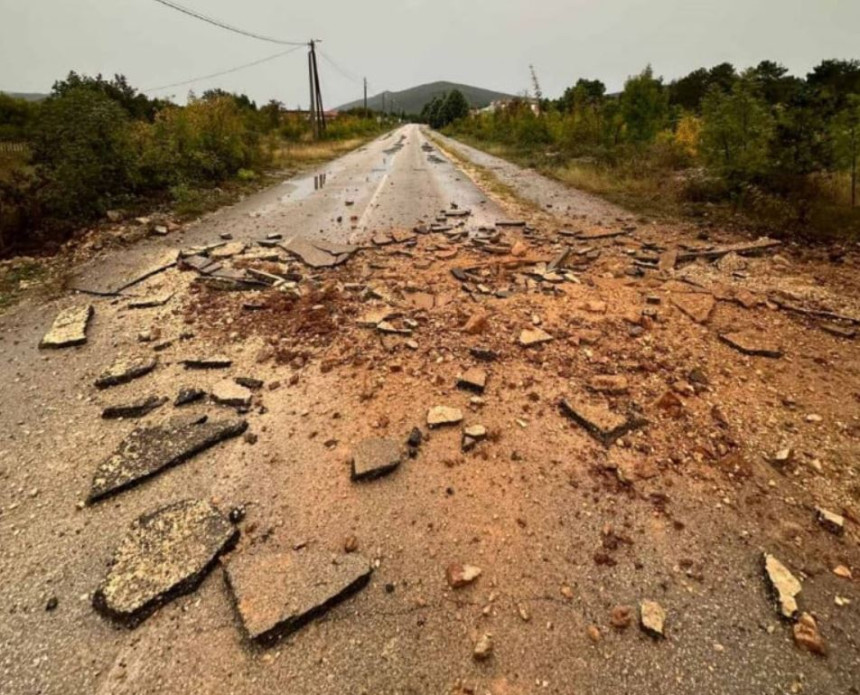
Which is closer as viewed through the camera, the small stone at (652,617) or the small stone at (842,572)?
the small stone at (652,617)

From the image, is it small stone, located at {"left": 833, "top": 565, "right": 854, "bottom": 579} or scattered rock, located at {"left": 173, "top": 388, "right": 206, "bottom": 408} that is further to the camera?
scattered rock, located at {"left": 173, "top": 388, "right": 206, "bottom": 408}

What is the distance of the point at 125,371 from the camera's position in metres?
3.33

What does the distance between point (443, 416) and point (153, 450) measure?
5.69ft

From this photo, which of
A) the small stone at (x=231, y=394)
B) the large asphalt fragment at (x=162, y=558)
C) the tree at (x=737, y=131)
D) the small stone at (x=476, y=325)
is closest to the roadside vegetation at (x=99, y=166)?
the small stone at (x=231, y=394)

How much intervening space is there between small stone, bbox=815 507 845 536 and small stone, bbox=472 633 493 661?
5.68 feet

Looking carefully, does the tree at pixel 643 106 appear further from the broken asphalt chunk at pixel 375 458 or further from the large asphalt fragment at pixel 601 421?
the broken asphalt chunk at pixel 375 458

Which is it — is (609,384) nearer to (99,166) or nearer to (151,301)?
(151,301)

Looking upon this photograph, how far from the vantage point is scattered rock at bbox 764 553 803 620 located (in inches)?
69.0

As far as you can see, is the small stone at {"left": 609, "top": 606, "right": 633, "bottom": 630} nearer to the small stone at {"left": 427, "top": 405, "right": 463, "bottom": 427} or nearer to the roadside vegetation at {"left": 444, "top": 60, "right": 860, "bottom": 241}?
the small stone at {"left": 427, "top": 405, "right": 463, "bottom": 427}

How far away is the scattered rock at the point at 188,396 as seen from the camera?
2993 mm

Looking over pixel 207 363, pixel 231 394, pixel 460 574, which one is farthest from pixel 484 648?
pixel 207 363

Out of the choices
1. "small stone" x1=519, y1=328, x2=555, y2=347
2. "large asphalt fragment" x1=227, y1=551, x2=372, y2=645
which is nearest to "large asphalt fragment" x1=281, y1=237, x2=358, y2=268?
"small stone" x1=519, y1=328, x2=555, y2=347

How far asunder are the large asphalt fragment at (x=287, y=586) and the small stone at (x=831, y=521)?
218cm

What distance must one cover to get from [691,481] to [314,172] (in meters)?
15.4
